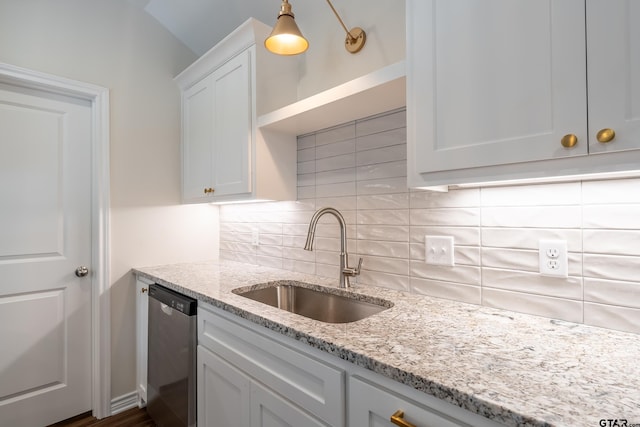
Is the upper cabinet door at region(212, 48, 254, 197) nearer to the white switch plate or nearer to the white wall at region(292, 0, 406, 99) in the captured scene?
the white wall at region(292, 0, 406, 99)

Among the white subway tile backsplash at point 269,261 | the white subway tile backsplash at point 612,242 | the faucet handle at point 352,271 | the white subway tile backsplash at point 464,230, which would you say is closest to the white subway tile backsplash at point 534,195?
the white subway tile backsplash at point 464,230

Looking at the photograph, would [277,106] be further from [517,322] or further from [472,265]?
[517,322]

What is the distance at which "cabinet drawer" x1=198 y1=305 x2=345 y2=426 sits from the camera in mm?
887

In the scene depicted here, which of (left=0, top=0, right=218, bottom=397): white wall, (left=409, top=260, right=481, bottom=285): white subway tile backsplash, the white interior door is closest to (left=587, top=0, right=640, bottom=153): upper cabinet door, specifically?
(left=409, top=260, right=481, bottom=285): white subway tile backsplash

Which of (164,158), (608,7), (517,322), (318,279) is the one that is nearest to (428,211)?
(517,322)

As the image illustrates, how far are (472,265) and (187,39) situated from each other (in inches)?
92.4

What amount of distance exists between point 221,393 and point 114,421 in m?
1.16

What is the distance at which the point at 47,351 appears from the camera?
6.26 feet

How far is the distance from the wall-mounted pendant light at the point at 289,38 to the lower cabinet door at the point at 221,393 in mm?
1291

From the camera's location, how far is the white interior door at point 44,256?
180cm

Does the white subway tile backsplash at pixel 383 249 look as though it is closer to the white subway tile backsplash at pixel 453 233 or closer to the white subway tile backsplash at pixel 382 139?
the white subway tile backsplash at pixel 453 233

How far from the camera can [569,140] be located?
29.4 inches

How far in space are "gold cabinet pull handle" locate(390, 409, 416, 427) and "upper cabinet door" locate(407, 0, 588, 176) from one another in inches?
25.8

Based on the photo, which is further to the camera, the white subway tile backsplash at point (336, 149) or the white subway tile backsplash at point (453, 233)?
the white subway tile backsplash at point (336, 149)
